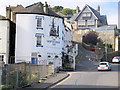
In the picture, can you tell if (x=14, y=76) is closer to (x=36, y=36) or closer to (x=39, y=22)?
(x=36, y=36)

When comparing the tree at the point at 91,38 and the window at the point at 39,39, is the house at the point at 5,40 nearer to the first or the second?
the window at the point at 39,39

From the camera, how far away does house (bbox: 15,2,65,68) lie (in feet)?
119

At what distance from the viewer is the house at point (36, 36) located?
3641 centimetres

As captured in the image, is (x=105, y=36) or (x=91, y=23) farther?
(x=91, y=23)

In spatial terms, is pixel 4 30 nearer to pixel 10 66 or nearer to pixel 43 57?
pixel 43 57

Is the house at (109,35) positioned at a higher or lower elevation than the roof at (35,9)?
lower

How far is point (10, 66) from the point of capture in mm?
15172

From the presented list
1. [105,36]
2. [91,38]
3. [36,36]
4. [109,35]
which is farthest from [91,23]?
[36,36]

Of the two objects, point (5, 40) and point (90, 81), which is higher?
point (5, 40)

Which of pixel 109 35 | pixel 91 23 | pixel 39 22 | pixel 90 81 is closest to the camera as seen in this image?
pixel 90 81

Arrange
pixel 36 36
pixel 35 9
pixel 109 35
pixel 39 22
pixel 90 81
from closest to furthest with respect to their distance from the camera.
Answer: pixel 90 81 < pixel 36 36 < pixel 39 22 < pixel 35 9 < pixel 109 35

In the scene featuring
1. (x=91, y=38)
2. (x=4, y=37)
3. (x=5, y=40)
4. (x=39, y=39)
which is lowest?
(x=5, y=40)

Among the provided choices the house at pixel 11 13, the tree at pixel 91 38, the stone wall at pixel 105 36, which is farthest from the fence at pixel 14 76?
the tree at pixel 91 38

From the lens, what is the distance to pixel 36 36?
36.8 metres
